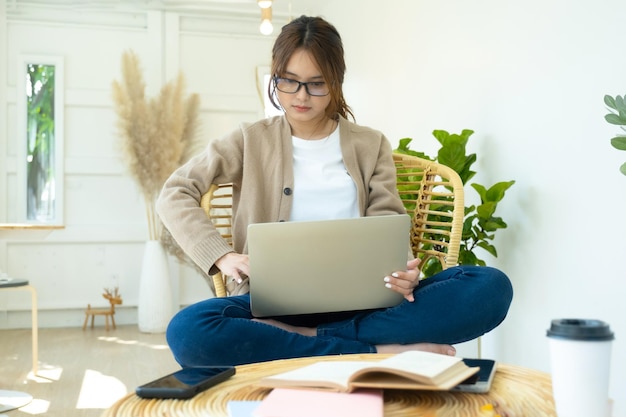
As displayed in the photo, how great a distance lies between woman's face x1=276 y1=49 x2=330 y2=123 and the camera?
6.24 feet

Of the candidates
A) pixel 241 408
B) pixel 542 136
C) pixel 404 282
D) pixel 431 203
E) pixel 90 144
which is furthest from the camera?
pixel 90 144

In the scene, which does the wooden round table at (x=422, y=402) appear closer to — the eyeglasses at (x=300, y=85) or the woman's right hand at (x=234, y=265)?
the woman's right hand at (x=234, y=265)

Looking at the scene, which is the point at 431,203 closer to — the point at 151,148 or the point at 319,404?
the point at 319,404

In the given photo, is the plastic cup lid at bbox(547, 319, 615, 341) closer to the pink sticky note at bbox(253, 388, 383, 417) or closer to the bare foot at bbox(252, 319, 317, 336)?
the pink sticky note at bbox(253, 388, 383, 417)

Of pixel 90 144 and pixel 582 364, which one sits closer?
pixel 582 364

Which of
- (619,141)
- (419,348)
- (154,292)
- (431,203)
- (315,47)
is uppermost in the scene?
(315,47)

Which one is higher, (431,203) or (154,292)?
(431,203)

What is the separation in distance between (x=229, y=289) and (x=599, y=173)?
3.46 feet

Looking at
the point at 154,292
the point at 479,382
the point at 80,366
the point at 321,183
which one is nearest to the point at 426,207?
the point at 321,183

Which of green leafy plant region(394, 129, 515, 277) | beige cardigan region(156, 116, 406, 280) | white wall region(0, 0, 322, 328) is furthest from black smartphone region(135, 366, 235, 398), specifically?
white wall region(0, 0, 322, 328)

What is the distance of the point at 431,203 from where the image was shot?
2.08m

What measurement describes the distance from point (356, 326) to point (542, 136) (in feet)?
3.27

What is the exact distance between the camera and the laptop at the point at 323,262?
4.76 feet

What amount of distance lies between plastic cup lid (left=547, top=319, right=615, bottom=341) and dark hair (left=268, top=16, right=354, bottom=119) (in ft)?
4.11
